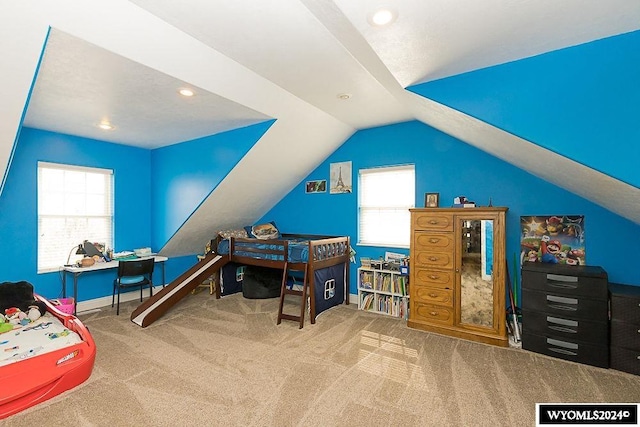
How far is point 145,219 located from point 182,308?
1.82 metres

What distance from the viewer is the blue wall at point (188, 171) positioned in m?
4.04

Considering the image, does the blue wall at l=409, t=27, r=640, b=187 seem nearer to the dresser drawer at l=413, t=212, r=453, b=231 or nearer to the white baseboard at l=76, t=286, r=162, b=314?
the dresser drawer at l=413, t=212, r=453, b=231

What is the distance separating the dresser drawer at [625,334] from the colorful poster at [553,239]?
74cm

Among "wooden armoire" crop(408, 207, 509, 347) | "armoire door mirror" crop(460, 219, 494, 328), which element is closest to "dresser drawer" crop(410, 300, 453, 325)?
"wooden armoire" crop(408, 207, 509, 347)

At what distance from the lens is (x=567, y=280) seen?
2756mm

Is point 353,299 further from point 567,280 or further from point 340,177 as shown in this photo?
point 567,280

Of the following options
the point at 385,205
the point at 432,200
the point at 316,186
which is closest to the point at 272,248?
the point at 316,186

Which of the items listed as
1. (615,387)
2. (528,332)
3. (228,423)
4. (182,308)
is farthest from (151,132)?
(615,387)

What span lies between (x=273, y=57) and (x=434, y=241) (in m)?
2.56

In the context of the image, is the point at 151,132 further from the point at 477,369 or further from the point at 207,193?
the point at 477,369

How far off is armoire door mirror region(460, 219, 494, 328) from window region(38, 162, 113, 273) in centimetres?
517

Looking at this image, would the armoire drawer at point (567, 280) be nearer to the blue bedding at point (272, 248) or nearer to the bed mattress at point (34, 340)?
the blue bedding at point (272, 248)

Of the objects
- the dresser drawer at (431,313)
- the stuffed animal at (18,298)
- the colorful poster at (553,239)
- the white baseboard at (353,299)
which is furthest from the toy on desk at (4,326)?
the colorful poster at (553,239)

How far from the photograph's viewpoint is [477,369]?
8.56 ft
